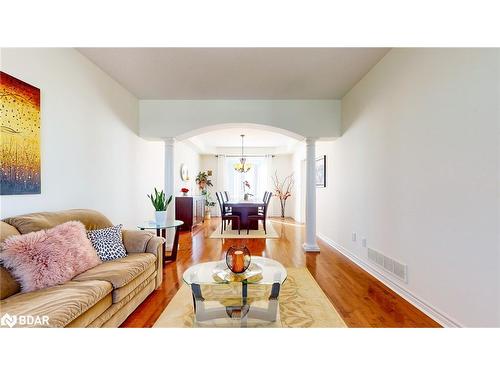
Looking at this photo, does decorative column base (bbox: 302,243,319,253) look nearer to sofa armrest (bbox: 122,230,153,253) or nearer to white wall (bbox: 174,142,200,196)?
sofa armrest (bbox: 122,230,153,253)

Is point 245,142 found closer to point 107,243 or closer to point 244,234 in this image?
point 244,234

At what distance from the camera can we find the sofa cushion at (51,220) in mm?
1715

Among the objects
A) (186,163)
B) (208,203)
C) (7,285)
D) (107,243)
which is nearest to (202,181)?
(208,203)

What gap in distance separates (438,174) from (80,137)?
12.1 feet

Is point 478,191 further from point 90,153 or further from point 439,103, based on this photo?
point 90,153

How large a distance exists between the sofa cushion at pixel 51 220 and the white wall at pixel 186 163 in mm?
3319

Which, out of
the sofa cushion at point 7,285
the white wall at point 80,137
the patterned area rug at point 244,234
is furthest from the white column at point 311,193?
the sofa cushion at point 7,285

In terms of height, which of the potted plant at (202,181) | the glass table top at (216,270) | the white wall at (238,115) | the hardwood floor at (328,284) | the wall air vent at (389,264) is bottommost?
the hardwood floor at (328,284)

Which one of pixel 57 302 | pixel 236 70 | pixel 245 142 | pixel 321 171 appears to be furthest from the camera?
pixel 245 142

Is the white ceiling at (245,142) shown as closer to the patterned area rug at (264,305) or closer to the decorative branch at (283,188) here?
the decorative branch at (283,188)

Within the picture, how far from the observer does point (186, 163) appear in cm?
667

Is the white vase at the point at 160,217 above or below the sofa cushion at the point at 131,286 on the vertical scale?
above
